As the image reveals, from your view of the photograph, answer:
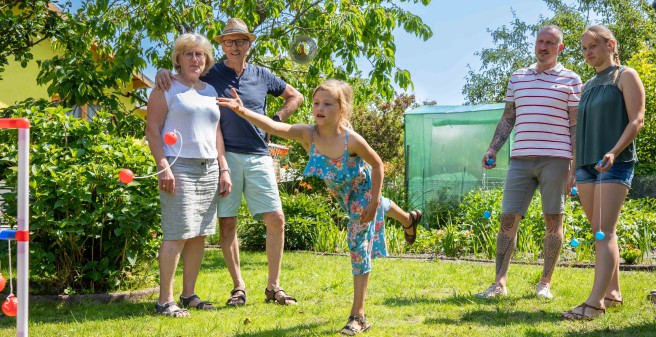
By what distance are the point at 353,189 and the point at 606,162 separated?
1.40 metres

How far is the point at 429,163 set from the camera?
35.0 ft

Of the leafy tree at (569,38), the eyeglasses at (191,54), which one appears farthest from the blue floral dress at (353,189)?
the leafy tree at (569,38)

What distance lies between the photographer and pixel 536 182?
472 centimetres

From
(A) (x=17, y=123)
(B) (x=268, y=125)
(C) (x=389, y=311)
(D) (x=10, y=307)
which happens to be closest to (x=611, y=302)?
(C) (x=389, y=311)

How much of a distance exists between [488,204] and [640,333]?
4.54 m

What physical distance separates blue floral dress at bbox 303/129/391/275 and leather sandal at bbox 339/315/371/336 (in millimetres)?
242

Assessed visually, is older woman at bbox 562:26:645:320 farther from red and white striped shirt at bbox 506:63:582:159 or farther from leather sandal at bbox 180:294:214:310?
leather sandal at bbox 180:294:214:310

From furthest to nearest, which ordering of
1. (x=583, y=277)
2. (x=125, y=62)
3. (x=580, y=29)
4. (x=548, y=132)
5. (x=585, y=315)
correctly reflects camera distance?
(x=580, y=29), (x=125, y=62), (x=583, y=277), (x=548, y=132), (x=585, y=315)

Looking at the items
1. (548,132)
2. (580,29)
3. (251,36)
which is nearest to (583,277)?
(548,132)

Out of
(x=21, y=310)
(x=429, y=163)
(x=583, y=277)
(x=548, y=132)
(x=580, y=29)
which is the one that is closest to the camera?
(x=21, y=310)

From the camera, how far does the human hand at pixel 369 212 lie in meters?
3.62

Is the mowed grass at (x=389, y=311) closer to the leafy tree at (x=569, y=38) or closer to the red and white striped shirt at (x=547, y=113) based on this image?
the red and white striped shirt at (x=547, y=113)

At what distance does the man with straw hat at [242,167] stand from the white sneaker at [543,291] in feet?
5.43

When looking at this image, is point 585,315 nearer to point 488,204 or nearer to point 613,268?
point 613,268
